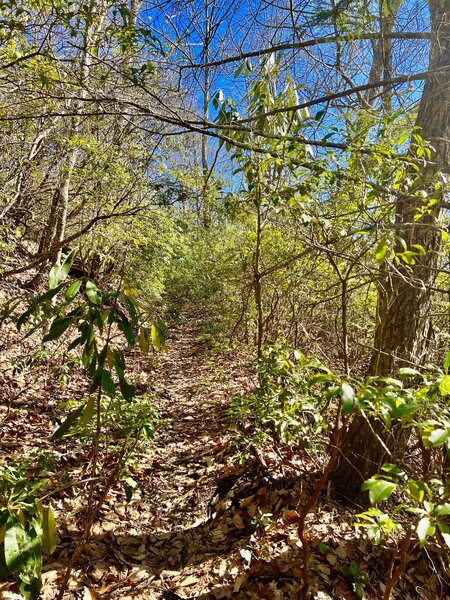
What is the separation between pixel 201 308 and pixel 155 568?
39.3ft

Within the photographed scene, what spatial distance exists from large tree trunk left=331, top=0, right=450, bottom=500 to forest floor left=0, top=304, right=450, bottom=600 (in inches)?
18.1

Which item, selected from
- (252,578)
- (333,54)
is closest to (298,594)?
(252,578)

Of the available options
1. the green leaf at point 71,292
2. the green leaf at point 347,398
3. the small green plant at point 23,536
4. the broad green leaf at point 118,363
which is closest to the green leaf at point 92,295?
the green leaf at point 71,292

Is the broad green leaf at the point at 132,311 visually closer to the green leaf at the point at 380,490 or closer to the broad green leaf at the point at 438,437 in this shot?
the green leaf at the point at 380,490

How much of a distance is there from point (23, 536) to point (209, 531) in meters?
2.18

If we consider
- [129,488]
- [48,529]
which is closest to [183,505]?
[129,488]

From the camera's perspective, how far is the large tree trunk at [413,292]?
2734 mm

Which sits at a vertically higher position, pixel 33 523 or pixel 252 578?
pixel 33 523

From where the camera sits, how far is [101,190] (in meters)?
6.85

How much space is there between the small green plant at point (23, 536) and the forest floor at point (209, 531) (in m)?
1.47

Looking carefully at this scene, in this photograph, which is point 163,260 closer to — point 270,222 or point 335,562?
point 270,222

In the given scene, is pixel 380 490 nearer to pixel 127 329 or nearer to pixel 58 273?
pixel 127 329

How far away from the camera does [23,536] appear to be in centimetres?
119

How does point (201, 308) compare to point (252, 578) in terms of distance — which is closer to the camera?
point (252, 578)
